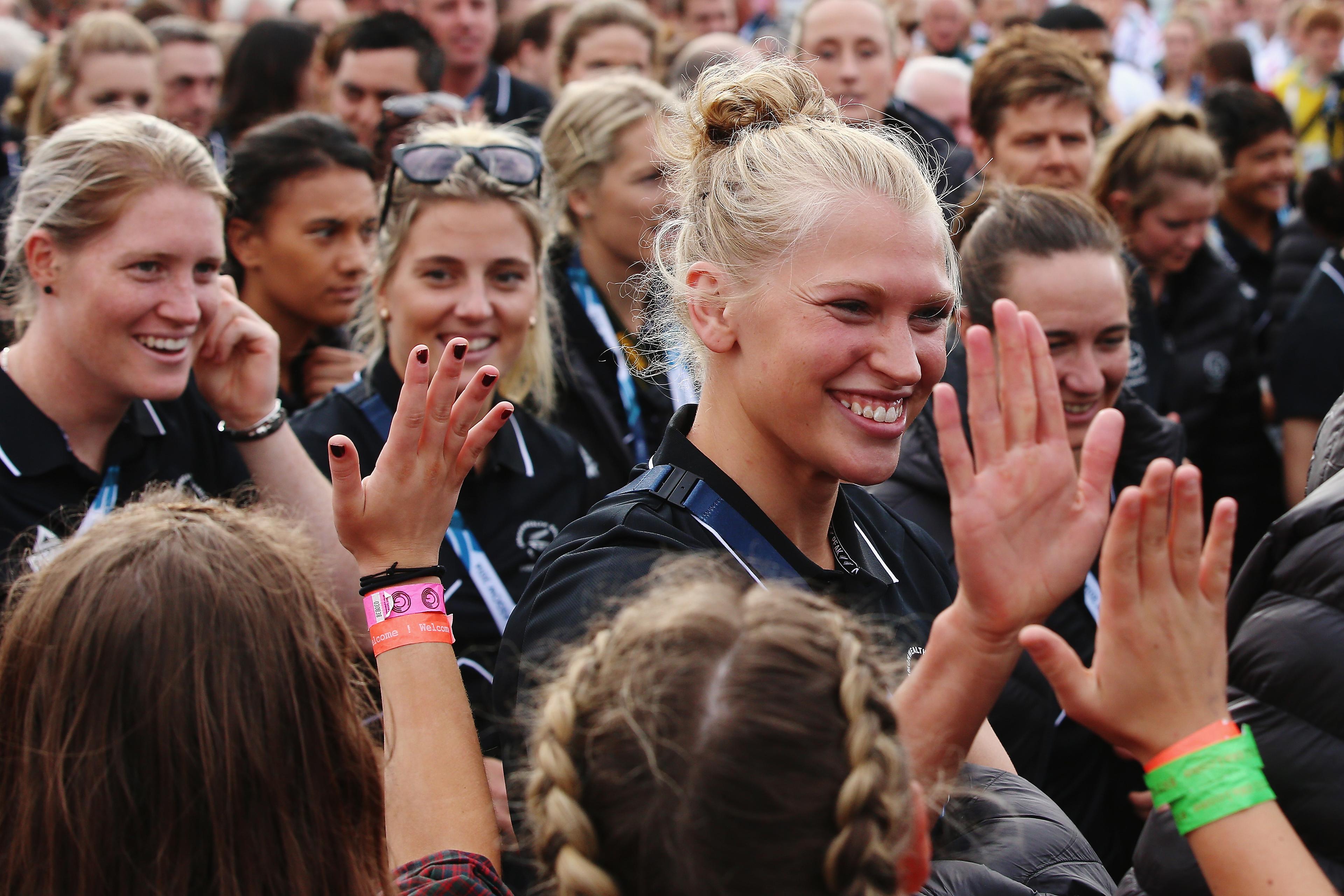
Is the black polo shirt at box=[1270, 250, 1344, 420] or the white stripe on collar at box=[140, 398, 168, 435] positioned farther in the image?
the black polo shirt at box=[1270, 250, 1344, 420]

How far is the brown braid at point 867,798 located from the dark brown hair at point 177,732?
683mm

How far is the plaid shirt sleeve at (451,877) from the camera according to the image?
1.66 m

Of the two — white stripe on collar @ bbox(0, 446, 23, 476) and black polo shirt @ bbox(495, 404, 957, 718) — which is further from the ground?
white stripe on collar @ bbox(0, 446, 23, 476)

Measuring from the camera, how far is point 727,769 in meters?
1.28

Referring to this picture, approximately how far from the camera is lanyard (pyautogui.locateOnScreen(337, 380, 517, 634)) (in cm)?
301

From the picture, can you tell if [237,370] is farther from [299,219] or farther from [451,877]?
[451,877]

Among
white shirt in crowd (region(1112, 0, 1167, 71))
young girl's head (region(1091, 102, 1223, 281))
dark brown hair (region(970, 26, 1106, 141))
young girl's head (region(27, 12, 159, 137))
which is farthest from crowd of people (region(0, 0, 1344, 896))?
white shirt in crowd (region(1112, 0, 1167, 71))

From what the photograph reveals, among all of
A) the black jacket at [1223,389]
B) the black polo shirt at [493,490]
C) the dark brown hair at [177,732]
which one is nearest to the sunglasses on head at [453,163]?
the black polo shirt at [493,490]

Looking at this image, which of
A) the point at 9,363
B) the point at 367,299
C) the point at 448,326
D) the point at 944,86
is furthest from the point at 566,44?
the point at 9,363

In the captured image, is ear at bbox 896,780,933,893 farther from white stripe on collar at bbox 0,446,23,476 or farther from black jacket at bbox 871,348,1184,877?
white stripe on collar at bbox 0,446,23,476

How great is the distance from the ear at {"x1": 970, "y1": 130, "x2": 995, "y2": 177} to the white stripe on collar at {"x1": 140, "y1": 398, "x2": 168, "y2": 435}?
3.37 meters

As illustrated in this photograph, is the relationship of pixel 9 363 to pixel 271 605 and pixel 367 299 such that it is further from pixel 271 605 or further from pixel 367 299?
pixel 271 605

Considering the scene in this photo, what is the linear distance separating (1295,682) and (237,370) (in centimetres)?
247

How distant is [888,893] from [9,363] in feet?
8.18
